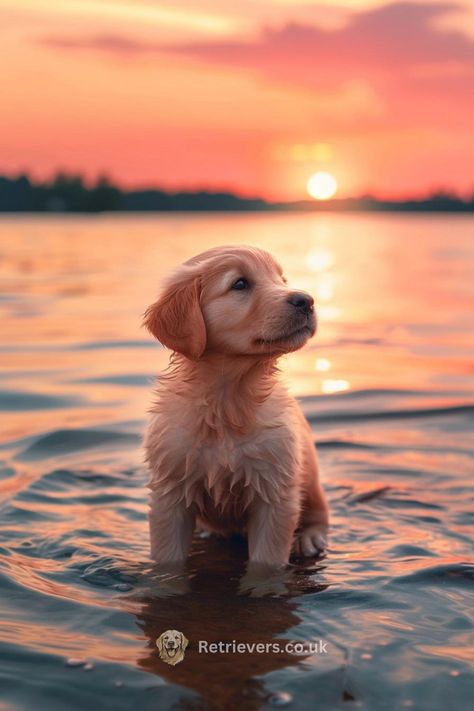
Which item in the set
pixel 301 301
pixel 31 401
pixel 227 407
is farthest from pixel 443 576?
pixel 31 401

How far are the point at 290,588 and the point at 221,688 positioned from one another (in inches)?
47.8

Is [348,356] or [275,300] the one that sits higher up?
[275,300]

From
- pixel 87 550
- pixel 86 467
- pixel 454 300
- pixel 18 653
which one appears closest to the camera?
pixel 18 653

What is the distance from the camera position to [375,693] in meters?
3.91

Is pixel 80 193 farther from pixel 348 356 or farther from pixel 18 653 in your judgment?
pixel 18 653

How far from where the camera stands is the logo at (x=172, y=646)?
4.22 metres

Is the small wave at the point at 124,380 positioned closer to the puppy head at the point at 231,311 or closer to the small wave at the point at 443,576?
the puppy head at the point at 231,311

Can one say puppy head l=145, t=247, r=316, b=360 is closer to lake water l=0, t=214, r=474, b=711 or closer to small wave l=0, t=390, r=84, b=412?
lake water l=0, t=214, r=474, b=711

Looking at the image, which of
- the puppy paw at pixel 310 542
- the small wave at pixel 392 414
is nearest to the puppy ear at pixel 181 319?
the puppy paw at pixel 310 542

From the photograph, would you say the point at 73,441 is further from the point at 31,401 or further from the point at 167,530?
the point at 167,530

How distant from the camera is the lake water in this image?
158 inches

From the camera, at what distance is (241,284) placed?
5.19 metres

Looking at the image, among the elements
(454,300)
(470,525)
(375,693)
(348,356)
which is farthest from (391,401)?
(454,300)

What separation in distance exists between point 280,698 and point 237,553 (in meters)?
2.04
